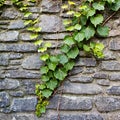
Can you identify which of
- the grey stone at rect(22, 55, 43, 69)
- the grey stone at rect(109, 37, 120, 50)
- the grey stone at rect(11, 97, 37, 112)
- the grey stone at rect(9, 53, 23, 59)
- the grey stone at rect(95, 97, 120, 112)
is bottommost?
the grey stone at rect(11, 97, 37, 112)

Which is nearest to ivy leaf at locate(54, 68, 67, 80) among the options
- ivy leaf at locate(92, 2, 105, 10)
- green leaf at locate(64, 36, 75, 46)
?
green leaf at locate(64, 36, 75, 46)

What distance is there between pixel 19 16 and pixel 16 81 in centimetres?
Answer: 62

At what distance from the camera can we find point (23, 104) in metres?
2.62

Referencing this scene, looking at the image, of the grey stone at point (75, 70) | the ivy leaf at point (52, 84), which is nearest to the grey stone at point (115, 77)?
the grey stone at point (75, 70)

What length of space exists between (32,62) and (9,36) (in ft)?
1.11

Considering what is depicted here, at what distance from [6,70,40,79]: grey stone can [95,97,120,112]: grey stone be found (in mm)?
604

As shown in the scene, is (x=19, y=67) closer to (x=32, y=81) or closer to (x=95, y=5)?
(x=32, y=81)

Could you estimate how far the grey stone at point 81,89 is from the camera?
2.54 m

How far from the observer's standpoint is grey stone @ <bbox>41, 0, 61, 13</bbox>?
2.67 metres

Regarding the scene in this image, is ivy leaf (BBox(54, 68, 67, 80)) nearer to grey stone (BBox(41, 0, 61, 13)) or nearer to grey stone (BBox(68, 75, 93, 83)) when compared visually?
grey stone (BBox(68, 75, 93, 83))

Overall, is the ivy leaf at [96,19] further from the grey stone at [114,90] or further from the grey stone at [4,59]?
the grey stone at [4,59]

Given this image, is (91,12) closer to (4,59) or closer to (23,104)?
(4,59)

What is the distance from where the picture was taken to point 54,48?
2633 millimetres

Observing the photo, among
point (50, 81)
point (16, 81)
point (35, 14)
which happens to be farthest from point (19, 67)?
point (35, 14)
